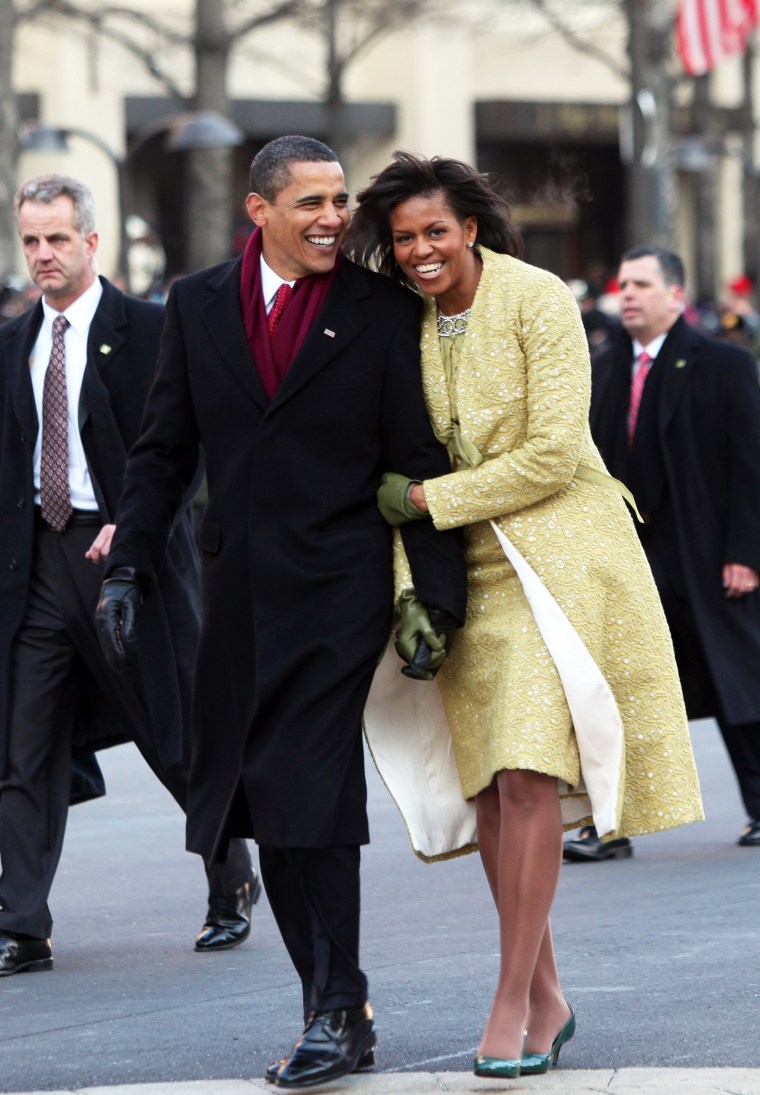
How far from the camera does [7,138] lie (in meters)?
23.3

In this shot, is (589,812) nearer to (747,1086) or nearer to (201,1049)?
(747,1086)

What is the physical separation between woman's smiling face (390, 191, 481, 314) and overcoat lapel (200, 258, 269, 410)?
0.37 m

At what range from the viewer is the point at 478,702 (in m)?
4.54

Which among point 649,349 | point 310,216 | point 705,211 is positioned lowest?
point 649,349

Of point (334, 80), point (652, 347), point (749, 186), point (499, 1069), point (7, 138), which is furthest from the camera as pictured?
point (749, 186)

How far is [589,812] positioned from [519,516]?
0.68 metres

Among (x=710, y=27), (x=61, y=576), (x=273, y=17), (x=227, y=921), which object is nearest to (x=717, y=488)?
(x=227, y=921)

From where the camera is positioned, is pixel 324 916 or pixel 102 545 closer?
pixel 324 916

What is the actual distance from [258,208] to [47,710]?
1834 mm

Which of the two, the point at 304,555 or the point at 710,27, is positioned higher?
the point at 710,27

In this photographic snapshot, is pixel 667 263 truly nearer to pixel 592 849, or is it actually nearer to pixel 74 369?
pixel 592 849

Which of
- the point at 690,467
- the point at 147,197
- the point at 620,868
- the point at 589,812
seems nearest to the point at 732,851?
the point at 620,868

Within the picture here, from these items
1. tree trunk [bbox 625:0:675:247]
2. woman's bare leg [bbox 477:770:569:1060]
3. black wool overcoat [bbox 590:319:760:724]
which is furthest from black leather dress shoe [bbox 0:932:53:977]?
tree trunk [bbox 625:0:675:247]

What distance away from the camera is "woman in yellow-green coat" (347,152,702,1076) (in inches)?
173
